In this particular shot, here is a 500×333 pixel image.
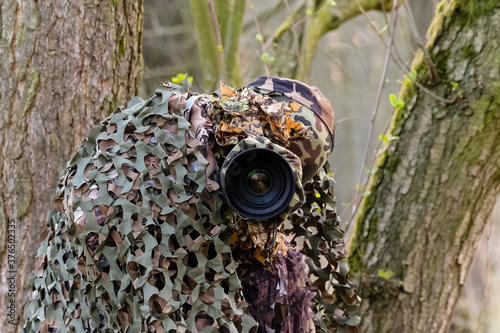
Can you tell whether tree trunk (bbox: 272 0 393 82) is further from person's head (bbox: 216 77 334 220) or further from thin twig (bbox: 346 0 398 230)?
person's head (bbox: 216 77 334 220)

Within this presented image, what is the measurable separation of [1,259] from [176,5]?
3.98 metres

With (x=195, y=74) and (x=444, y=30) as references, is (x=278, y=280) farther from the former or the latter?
(x=195, y=74)

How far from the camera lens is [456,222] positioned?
6.50 ft

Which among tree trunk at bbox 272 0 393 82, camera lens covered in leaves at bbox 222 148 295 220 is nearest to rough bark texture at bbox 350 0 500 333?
tree trunk at bbox 272 0 393 82

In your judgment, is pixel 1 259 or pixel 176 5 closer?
pixel 1 259

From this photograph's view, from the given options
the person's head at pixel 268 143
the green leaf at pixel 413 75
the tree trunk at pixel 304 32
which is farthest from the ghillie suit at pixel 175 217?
the tree trunk at pixel 304 32

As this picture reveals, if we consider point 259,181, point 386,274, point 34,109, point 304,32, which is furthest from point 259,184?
point 304,32

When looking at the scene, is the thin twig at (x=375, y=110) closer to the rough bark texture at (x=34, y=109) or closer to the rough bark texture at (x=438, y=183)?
the rough bark texture at (x=438, y=183)

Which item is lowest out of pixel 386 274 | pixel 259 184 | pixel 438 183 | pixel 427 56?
pixel 386 274

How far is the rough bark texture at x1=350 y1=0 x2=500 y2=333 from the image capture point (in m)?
1.93

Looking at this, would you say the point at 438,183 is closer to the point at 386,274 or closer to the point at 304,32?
the point at 386,274

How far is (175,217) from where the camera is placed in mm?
1143

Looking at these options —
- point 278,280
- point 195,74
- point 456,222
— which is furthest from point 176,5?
point 278,280

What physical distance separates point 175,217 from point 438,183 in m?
1.19
